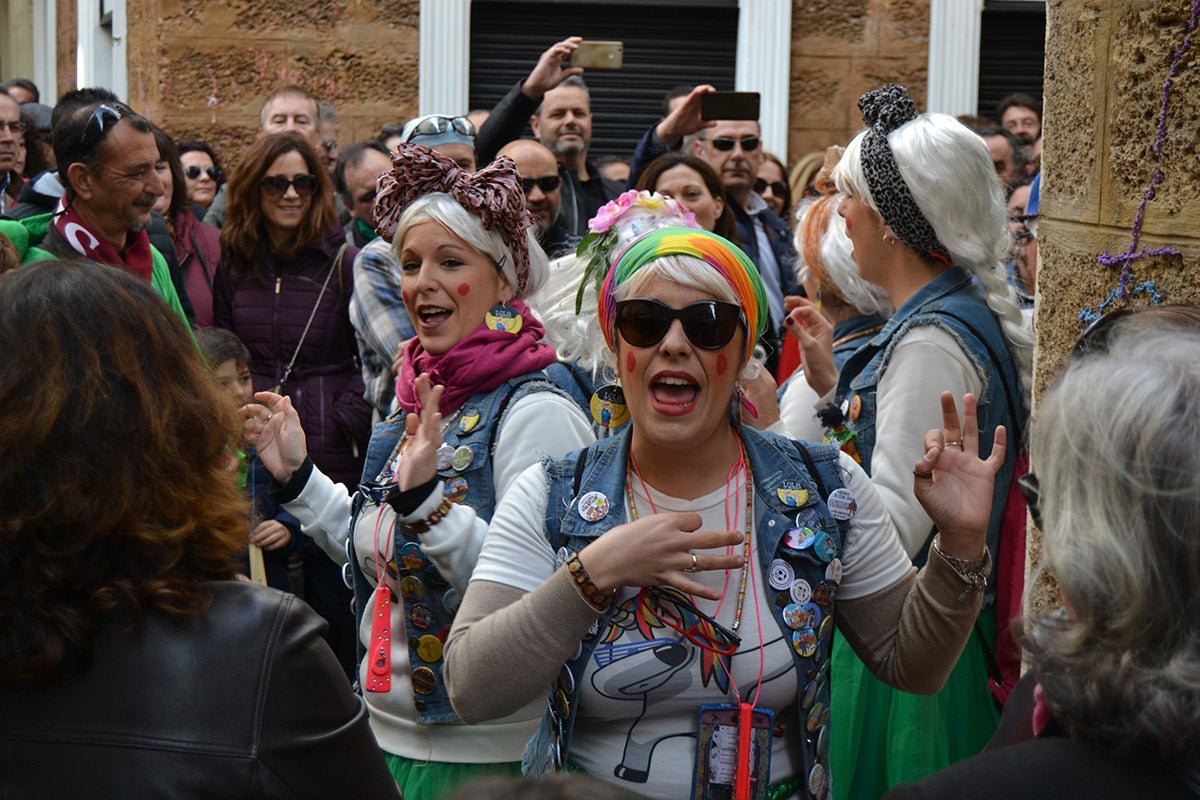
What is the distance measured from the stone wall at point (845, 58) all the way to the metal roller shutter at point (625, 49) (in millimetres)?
625

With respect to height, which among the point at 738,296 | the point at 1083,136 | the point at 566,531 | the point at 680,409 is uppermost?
the point at 1083,136

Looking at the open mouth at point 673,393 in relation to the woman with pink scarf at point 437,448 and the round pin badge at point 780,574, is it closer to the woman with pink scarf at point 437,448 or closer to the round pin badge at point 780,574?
the round pin badge at point 780,574

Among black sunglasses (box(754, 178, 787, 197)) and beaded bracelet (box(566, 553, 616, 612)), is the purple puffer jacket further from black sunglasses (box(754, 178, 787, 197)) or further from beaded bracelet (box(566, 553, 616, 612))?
beaded bracelet (box(566, 553, 616, 612))

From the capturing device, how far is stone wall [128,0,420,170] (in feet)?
32.7

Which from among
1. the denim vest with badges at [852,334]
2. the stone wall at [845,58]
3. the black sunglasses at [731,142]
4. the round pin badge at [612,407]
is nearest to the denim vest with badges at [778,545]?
the round pin badge at [612,407]

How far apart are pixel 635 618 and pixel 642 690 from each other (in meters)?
0.12

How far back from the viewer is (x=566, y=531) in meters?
2.46

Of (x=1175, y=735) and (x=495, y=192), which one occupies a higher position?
(x=495, y=192)

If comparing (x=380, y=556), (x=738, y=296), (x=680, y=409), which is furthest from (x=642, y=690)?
(x=380, y=556)

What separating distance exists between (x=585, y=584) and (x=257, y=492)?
313 centimetres

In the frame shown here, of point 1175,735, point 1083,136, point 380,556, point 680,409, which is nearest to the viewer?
point 1175,735

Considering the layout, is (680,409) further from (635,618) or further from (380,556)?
(380,556)

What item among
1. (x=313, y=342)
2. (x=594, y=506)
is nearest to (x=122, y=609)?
(x=594, y=506)

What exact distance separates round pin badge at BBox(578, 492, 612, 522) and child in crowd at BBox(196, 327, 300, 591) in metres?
2.73
